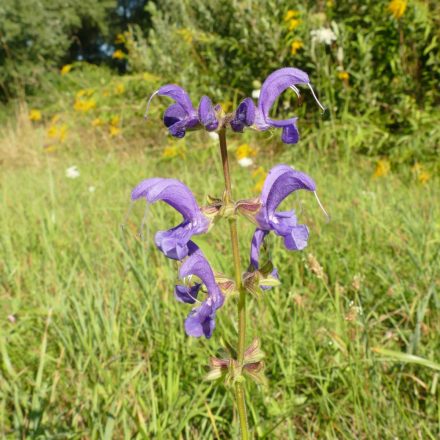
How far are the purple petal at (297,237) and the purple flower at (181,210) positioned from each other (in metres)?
0.17

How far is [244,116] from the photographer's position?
3.11 feet

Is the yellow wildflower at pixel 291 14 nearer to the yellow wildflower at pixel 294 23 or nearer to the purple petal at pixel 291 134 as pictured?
the yellow wildflower at pixel 294 23

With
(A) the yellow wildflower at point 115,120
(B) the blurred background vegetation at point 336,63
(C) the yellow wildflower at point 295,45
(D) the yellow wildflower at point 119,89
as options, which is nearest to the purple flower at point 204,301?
(B) the blurred background vegetation at point 336,63

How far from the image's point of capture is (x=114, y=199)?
359 cm

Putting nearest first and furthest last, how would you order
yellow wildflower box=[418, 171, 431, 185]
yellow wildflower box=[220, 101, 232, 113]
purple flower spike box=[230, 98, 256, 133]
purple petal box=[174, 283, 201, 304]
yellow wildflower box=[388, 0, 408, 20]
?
purple flower spike box=[230, 98, 256, 133] → purple petal box=[174, 283, 201, 304] → yellow wildflower box=[418, 171, 431, 185] → yellow wildflower box=[388, 0, 408, 20] → yellow wildflower box=[220, 101, 232, 113]

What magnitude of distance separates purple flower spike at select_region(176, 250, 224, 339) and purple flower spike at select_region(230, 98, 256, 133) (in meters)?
0.28

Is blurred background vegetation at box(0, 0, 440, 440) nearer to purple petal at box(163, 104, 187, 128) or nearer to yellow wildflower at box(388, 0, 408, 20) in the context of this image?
yellow wildflower at box(388, 0, 408, 20)

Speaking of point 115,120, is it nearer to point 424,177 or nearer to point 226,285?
point 424,177

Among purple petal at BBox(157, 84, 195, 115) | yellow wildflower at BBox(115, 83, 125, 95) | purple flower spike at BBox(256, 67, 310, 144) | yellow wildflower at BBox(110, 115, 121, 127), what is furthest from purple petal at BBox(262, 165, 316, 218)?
yellow wildflower at BBox(115, 83, 125, 95)

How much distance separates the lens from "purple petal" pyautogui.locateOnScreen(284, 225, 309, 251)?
100cm

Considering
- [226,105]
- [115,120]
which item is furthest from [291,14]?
[115,120]

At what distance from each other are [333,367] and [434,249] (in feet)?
3.06

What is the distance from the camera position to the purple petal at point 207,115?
95cm

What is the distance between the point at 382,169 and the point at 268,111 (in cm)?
254
